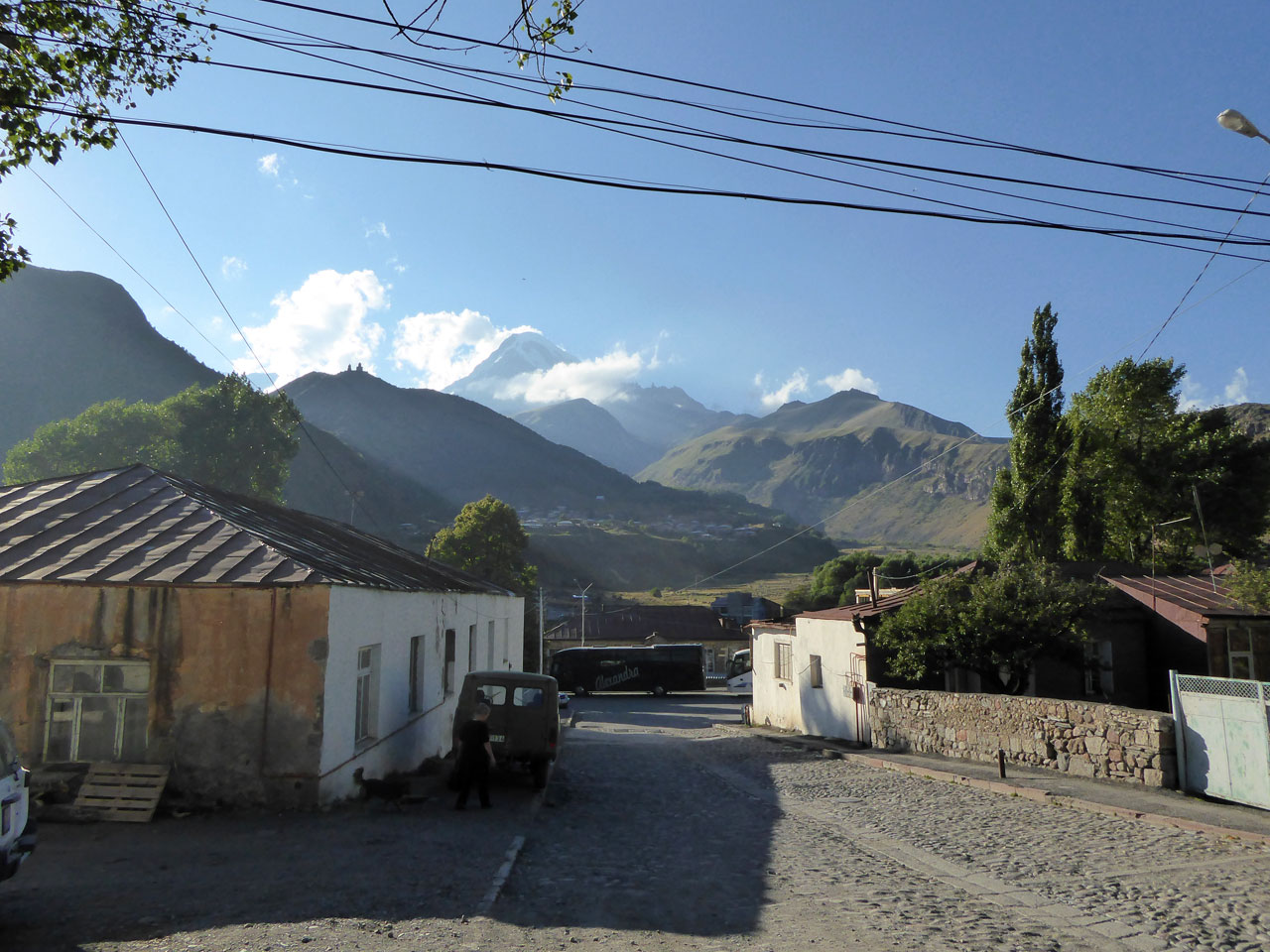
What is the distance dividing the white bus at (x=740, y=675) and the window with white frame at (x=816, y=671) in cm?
2195

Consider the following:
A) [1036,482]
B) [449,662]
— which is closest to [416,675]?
[449,662]

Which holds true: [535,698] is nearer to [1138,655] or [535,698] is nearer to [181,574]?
[181,574]

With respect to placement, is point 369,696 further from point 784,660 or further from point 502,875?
point 784,660

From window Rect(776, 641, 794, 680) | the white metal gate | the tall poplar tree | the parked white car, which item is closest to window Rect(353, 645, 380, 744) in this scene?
the parked white car

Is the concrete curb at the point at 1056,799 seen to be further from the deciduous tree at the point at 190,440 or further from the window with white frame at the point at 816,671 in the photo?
the deciduous tree at the point at 190,440

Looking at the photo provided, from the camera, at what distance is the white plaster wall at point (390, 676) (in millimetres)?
10930

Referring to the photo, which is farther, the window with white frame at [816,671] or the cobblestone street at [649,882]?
the window with white frame at [816,671]

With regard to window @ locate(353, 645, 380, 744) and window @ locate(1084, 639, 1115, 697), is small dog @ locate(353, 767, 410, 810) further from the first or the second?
window @ locate(1084, 639, 1115, 697)

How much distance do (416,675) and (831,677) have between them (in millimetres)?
12927

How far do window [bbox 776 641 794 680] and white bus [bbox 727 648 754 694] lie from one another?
1757 centimetres

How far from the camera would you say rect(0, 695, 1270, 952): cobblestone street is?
244 inches

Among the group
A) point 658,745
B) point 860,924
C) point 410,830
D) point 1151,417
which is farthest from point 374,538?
point 1151,417

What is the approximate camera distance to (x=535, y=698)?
14453 millimetres

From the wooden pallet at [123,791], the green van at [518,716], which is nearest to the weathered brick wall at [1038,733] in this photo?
the green van at [518,716]
